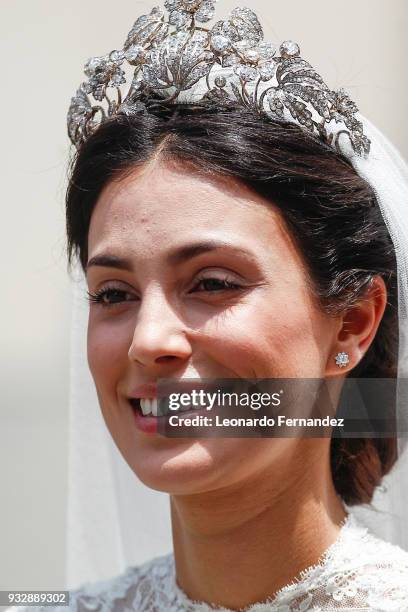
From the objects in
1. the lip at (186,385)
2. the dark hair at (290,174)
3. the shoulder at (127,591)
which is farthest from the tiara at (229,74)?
the shoulder at (127,591)

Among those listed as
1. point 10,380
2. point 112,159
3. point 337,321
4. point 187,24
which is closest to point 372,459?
point 337,321

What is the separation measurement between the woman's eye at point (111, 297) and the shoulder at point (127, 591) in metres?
0.45

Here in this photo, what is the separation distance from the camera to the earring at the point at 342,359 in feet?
4.41

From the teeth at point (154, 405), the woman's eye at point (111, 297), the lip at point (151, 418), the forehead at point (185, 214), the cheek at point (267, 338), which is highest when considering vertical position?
the forehead at point (185, 214)

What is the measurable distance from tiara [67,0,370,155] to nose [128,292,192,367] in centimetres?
31

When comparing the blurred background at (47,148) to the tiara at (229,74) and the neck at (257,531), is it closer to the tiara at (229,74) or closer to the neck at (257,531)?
the tiara at (229,74)

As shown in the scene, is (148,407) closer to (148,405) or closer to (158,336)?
(148,405)

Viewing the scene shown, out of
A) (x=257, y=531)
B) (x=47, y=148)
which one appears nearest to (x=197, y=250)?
(x=257, y=531)

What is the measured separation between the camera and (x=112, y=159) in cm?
137

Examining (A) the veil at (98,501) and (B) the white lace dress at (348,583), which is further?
(A) the veil at (98,501)

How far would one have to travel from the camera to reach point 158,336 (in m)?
1.21

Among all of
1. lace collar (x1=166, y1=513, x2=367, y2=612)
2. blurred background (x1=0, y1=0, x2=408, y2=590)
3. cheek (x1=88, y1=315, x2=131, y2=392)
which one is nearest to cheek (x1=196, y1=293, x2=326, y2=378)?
cheek (x1=88, y1=315, x2=131, y2=392)

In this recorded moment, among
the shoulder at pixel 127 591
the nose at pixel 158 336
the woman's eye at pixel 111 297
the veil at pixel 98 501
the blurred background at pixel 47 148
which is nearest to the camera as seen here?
the nose at pixel 158 336

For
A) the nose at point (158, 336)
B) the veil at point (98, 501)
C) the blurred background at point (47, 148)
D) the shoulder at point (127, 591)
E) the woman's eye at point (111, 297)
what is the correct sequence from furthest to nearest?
the blurred background at point (47, 148), the veil at point (98, 501), the shoulder at point (127, 591), the woman's eye at point (111, 297), the nose at point (158, 336)
